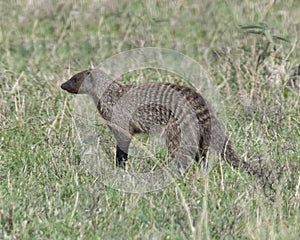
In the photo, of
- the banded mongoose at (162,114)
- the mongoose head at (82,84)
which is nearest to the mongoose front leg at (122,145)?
the banded mongoose at (162,114)

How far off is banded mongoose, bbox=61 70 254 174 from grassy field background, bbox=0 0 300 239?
0.13 metres

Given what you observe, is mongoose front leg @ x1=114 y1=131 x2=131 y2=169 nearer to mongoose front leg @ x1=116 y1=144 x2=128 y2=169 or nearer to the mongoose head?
mongoose front leg @ x1=116 y1=144 x2=128 y2=169

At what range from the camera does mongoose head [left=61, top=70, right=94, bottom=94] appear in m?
4.53

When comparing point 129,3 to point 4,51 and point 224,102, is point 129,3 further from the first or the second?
point 224,102

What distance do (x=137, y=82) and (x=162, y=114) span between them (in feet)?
3.91

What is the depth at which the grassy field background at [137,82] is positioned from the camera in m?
3.24

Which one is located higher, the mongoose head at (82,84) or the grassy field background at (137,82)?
the mongoose head at (82,84)

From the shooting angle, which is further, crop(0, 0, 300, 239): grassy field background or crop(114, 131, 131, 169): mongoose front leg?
crop(114, 131, 131, 169): mongoose front leg

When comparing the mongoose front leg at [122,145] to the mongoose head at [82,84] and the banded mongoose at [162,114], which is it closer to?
the banded mongoose at [162,114]

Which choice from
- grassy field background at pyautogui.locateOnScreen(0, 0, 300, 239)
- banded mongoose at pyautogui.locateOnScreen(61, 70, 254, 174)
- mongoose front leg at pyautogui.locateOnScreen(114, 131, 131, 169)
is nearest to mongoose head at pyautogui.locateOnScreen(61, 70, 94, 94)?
banded mongoose at pyautogui.locateOnScreen(61, 70, 254, 174)

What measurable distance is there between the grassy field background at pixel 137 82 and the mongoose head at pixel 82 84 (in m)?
0.21

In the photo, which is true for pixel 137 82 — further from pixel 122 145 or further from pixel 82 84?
pixel 122 145

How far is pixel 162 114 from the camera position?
4.21 m

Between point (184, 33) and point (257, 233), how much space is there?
4.01 meters
